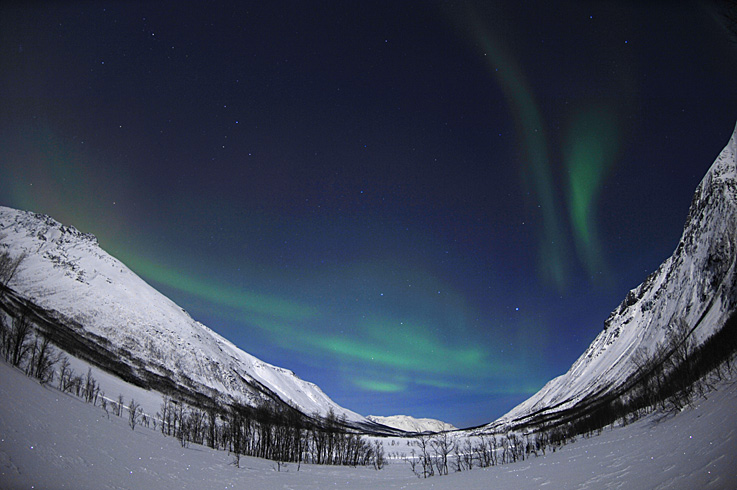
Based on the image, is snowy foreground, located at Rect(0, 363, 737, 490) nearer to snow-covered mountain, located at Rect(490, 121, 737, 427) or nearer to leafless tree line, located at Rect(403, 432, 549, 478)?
Answer: leafless tree line, located at Rect(403, 432, 549, 478)

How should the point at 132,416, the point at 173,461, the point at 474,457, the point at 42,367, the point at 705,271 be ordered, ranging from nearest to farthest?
the point at 173,461, the point at 132,416, the point at 42,367, the point at 474,457, the point at 705,271

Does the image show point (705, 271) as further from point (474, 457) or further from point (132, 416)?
point (132, 416)

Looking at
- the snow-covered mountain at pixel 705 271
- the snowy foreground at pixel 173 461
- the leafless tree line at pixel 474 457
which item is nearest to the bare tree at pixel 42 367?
the snowy foreground at pixel 173 461

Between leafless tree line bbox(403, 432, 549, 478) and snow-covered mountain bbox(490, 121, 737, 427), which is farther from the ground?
snow-covered mountain bbox(490, 121, 737, 427)

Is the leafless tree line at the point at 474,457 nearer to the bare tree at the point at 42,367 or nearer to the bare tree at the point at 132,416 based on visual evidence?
the bare tree at the point at 132,416

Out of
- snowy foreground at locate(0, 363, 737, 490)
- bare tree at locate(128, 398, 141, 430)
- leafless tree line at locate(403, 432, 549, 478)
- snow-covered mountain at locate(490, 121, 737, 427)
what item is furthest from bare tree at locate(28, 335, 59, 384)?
snow-covered mountain at locate(490, 121, 737, 427)

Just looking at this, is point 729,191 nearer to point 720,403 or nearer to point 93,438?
point 720,403

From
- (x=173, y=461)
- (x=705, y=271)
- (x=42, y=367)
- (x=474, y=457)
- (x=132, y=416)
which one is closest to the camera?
(x=173, y=461)

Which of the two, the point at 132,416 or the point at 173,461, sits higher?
the point at 132,416

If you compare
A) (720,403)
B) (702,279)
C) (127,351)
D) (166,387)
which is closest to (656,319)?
(702,279)

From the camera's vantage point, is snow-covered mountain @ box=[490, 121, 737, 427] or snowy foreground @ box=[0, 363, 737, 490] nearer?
snowy foreground @ box=[0, 363, 737, 490]

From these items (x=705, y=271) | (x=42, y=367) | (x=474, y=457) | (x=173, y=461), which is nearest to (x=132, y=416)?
(x=173, y=461)

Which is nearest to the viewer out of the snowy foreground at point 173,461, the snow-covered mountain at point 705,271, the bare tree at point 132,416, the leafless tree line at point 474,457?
the snowy foreground at point 173,461

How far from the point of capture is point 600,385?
156000 millimetres
